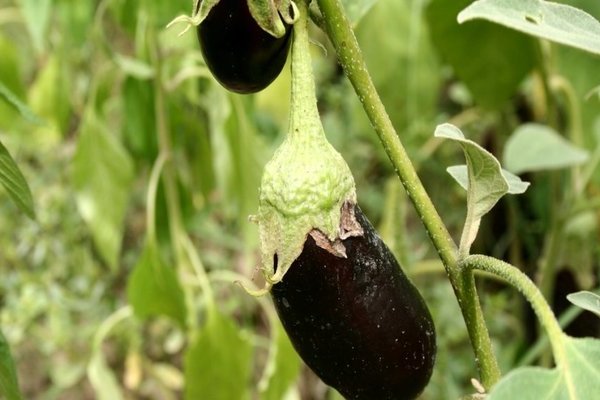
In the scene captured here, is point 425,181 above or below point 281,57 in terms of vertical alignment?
below

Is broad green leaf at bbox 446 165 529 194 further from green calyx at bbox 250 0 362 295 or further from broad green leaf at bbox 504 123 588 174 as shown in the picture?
broad green leaf at bbox 504 123 588 174

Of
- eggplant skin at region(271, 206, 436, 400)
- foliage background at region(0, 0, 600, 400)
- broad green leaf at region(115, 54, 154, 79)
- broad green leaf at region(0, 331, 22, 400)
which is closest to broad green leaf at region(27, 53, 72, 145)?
foliage background at region(0, 0, 600, 400)

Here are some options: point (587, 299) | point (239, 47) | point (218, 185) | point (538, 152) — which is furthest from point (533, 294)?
point (218, 185)

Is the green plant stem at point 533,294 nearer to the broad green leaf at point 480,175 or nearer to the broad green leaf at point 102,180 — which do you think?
the broad green leaf at point 480,175

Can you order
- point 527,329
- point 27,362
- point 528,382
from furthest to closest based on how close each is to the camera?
point 27,362 < point 527,329 < point 528,382

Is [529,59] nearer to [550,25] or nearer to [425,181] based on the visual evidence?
[425,181]

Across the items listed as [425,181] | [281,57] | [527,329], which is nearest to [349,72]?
[281,57]
